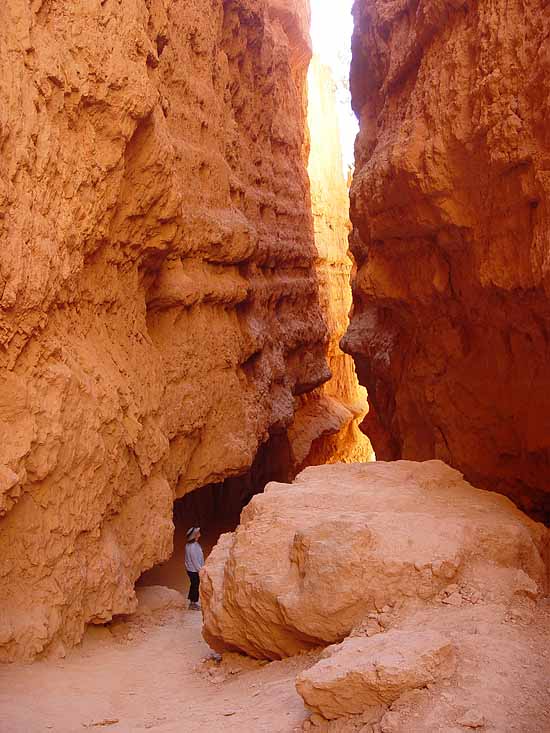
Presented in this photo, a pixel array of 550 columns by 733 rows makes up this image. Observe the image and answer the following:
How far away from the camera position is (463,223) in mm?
5992

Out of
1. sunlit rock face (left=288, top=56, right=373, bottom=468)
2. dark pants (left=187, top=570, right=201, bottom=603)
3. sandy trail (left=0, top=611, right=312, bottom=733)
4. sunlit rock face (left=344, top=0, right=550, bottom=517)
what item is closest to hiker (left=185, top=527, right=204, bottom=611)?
dark pants (left=187, top=570, right=201, bottom=603)

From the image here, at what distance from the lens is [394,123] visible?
7059mm

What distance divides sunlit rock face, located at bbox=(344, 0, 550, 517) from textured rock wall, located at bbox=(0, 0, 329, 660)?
1959mm

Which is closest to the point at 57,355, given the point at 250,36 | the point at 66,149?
the point at 66,149

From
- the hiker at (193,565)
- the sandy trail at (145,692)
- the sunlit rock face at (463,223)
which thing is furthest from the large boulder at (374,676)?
the hiker at (193,565)

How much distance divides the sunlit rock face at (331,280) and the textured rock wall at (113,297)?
256 inches

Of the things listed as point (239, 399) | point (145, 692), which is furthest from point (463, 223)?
point (145, 692)

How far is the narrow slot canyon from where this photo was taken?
3.85 meters

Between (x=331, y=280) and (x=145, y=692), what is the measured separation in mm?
16369

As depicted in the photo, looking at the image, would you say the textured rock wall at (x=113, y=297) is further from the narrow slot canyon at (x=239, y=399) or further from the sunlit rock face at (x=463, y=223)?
the sunlit rock face at (x=463, y=223)

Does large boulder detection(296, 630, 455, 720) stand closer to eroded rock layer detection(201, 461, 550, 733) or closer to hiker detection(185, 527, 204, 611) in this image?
eroded rock layer detection(201, 461, 550, 733)

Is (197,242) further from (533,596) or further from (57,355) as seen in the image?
(533,596)

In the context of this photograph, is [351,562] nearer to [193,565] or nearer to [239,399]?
[193,565]

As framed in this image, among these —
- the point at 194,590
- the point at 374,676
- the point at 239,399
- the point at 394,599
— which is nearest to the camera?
the point at 374,676
